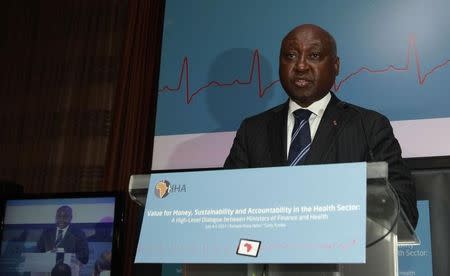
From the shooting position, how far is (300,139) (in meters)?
1.54

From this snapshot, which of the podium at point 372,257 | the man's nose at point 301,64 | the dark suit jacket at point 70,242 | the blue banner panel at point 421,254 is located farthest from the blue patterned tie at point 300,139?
the dark suit jacket at point 70,242

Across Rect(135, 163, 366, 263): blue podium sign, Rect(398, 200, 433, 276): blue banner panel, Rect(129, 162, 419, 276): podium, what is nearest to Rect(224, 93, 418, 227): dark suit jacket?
Rect(129, 162, 419, 276): podium

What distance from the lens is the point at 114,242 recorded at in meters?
2.35

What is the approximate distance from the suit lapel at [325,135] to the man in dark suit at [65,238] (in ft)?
4.23

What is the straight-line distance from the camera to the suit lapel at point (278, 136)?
157 cm

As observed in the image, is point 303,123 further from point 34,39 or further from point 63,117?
point 34,39

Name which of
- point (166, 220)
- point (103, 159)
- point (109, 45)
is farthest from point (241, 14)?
point (166, 220)

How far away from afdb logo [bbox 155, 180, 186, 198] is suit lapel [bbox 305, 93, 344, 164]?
18.5 inches

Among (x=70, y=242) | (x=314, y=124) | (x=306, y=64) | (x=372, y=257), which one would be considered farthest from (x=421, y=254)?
(x=70, y=242)

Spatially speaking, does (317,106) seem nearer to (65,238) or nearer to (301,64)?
(301,64)

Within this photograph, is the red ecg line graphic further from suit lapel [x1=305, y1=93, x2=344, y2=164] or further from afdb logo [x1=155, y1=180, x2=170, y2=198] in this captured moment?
afdb logo [x1=155, y1=180, x2=170, y2=198]

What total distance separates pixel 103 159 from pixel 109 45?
0.64 meters

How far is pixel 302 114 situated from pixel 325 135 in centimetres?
13

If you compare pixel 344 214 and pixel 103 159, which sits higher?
pixel 103 159
